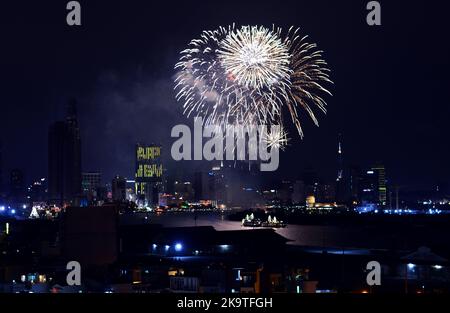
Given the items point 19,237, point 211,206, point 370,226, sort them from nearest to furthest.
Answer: point 19,237 → point 370,226 → point 211,206

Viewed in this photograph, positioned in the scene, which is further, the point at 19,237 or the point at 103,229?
the point at 19,237

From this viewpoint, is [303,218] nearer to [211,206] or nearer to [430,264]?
[211,206]
